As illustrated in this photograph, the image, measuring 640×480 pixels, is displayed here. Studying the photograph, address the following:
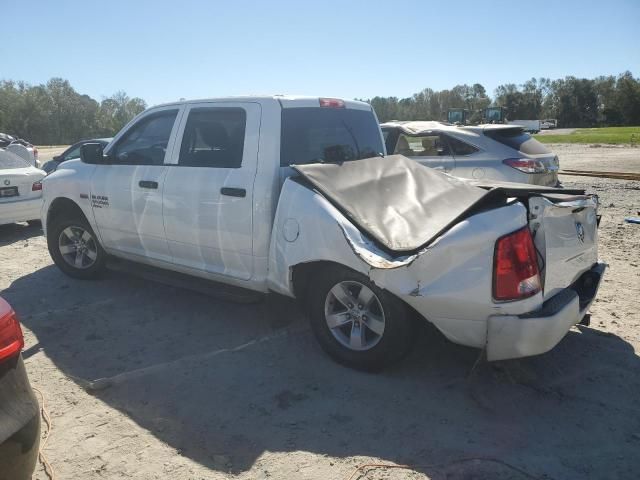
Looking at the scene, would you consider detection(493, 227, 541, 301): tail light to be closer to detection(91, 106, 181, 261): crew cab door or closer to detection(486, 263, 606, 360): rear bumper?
detection(486, 263, 606, 360): rear bumper

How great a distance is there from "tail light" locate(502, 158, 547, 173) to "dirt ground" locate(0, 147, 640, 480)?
303 cm

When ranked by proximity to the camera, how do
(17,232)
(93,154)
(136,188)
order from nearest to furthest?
(136,188), (93,154), (17,232)

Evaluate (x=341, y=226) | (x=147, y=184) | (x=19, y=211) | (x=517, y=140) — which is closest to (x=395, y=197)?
(x=341, y=226)

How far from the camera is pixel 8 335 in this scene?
208cm

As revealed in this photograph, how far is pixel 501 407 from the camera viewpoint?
320 cm

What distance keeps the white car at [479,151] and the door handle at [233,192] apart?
4.58 meters

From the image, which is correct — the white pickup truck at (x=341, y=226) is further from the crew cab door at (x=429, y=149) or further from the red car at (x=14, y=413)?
the crew cab door at (x=429, y=149)

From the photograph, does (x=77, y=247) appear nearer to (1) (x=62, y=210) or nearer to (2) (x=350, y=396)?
(1) (x=62, y=210)

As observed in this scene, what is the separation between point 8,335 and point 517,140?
7.52 m

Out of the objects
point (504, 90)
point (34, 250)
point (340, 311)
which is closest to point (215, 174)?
point (340, 311)

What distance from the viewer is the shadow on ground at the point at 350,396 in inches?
109

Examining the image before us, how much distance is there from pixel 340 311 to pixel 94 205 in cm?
312

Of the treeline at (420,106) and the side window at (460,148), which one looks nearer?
the side window at (460,148)

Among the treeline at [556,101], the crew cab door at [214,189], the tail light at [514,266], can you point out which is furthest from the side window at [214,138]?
the treeline at [556,101]
